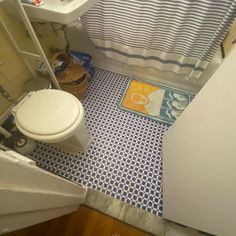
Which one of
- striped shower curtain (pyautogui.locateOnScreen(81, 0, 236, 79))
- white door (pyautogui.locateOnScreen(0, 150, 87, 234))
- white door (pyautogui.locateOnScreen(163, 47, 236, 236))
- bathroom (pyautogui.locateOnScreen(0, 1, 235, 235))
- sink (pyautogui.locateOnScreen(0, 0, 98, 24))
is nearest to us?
white door (pyautogui.locateOnScreen(0, 150, 87, 234))

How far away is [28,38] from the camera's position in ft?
4.86

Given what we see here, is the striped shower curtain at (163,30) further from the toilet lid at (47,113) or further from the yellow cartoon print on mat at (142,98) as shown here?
the toilet lid at (47,113)

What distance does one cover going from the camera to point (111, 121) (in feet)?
5.24

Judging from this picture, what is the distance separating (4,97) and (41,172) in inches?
A: 45.6

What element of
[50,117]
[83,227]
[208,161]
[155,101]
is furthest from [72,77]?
[208,161]

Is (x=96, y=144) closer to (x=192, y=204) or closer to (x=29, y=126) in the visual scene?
(x=29, y=126)

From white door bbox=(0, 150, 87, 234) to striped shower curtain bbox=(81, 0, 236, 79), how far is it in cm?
118

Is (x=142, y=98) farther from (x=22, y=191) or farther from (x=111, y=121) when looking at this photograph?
(x=22, y=191)

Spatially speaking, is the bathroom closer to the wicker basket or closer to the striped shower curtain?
the striped shower curtain

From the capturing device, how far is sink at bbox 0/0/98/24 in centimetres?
102

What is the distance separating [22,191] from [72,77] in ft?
4.09

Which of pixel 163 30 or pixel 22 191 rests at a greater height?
pixel 22 191

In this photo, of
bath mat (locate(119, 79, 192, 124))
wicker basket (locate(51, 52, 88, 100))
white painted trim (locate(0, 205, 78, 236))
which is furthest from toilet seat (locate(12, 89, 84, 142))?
bath mat (locate(119, 79, 192, 124))

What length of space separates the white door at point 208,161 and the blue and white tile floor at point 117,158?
233 mm
